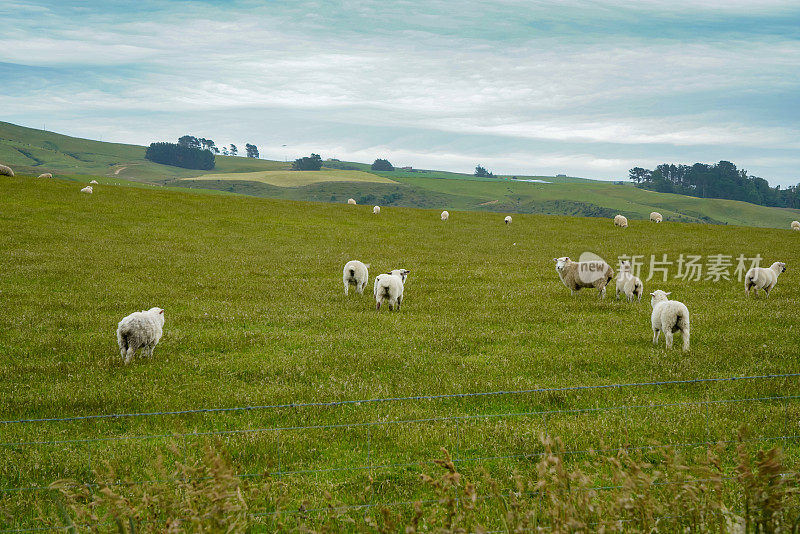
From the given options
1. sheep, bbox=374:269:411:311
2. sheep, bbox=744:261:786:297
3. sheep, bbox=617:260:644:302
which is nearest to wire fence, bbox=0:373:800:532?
sheep, bbox=374:269:411:311

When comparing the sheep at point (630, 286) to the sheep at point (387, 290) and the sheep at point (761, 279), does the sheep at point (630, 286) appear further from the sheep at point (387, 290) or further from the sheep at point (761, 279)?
the sheep at point (387, 290)

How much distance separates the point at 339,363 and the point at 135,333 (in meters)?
4.61

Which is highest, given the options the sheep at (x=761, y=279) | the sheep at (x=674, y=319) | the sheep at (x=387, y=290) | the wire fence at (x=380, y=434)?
the sheep at (x=761, y=279)

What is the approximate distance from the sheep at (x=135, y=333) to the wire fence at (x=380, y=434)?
10.1ft

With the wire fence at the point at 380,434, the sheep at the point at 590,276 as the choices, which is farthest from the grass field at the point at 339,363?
→ the sheep at the point at 590,276

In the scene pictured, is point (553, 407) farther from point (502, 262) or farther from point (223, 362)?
point (502, 262)

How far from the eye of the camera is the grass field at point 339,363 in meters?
8.18

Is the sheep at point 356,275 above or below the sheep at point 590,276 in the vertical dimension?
below

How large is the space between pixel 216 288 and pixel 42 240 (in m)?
17.5

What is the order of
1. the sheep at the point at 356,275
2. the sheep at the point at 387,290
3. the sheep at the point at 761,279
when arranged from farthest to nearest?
the sheep at the point at 761,279
the sheep at the point at 356,275
the sheep at the point at 387,290

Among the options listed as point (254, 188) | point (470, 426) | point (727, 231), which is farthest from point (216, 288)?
point (254, 188)

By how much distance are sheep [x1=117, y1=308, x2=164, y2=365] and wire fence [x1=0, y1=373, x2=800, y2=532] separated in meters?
3.09

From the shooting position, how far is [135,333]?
40.1ft

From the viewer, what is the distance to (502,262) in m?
32.6
